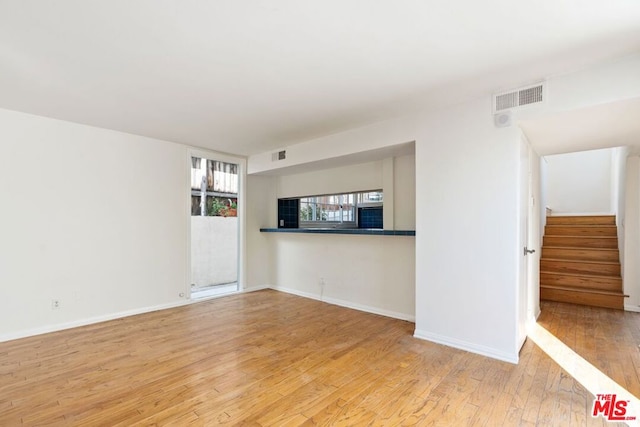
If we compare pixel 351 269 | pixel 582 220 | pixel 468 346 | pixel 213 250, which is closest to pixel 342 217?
pixel 351 269

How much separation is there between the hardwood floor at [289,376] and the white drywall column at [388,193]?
1.25 metres

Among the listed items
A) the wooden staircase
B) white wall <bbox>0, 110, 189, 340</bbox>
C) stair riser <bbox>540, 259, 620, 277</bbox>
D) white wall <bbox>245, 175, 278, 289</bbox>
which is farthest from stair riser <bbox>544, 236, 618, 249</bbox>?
white wall <bbox>0, 110, 189, 340</bbox>

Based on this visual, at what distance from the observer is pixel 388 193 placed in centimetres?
401

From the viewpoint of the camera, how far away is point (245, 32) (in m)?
1.86

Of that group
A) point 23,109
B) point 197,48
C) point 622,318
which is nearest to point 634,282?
point 622,318

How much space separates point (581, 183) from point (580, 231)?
2036 mm

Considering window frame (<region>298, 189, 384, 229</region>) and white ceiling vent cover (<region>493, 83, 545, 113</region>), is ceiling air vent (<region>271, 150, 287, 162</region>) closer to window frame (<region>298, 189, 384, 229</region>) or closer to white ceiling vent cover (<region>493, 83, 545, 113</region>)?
window frame (<region>298, 189, 384, 229</region>)

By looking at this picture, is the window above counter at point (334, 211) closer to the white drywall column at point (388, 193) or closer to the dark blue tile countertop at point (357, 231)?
the white drywall column at point (388, 193)

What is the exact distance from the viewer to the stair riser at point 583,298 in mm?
4107

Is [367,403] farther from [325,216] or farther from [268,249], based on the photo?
[268,249]

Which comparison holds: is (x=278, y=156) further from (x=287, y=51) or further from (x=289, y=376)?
(x=289, y=376)

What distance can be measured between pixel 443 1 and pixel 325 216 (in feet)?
12.5

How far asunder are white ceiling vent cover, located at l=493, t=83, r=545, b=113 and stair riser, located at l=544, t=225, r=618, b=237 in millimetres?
4031

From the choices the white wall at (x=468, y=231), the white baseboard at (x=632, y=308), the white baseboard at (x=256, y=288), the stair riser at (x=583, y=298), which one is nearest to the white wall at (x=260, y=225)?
the white baseboard at (x=256, y=288)
